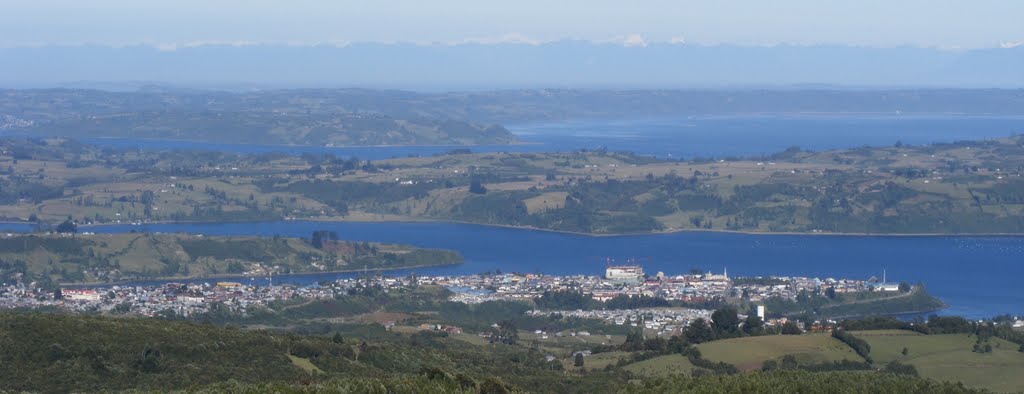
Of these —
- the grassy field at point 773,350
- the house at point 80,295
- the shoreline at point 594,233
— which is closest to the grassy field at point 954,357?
the grassy field at point 773,350

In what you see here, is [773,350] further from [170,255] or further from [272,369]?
[170,255]

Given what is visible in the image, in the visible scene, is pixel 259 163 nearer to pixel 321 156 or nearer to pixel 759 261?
pixel 321 156

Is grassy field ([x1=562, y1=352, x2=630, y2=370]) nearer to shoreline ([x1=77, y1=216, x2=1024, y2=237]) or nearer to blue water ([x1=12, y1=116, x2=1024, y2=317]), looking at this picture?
blue water ([x1=12, y1=116, x2=1024, y2=317])

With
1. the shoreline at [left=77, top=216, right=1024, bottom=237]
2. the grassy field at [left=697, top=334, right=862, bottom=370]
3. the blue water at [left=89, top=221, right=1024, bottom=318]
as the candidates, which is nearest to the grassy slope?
the blue water at [left=89, top=221, right=1024, bottom=318]

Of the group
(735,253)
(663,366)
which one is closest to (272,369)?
(663,366)

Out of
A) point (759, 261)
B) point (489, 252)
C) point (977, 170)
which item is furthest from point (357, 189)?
point (977, 170)

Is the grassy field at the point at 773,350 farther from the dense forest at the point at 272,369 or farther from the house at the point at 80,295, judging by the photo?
the house at the point at 80,295
